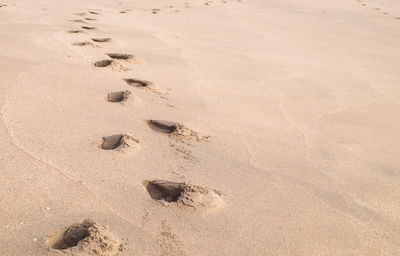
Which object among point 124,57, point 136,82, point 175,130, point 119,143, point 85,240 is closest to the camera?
point 85,240

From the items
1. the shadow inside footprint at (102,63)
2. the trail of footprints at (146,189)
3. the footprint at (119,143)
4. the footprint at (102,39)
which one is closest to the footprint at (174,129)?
the trail of footprints at (146,189)

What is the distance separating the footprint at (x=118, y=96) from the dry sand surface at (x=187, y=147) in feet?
0.05

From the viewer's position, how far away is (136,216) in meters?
1.43

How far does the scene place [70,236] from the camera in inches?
51.2

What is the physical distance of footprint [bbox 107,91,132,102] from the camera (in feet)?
7.86

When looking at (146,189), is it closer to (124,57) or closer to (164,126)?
(164,126)

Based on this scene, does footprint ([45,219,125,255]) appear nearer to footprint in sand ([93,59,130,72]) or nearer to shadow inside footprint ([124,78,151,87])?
shadow inside footprint ([124,78,151,87])

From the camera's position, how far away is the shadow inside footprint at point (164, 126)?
2131 millimetres

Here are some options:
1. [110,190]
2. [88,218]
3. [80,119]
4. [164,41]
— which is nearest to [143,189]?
[110,190]

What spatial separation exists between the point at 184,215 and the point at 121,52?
2.20 m

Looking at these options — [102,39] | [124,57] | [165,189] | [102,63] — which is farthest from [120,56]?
[165,189]

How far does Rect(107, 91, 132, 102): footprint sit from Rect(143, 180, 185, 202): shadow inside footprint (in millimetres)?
854

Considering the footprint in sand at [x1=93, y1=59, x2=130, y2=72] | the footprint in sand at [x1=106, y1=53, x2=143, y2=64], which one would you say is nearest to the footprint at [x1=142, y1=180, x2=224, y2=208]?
the footprint in sand at [x1=93, y1=59, x2=130, y2=72]

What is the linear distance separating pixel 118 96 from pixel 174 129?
50 cm
